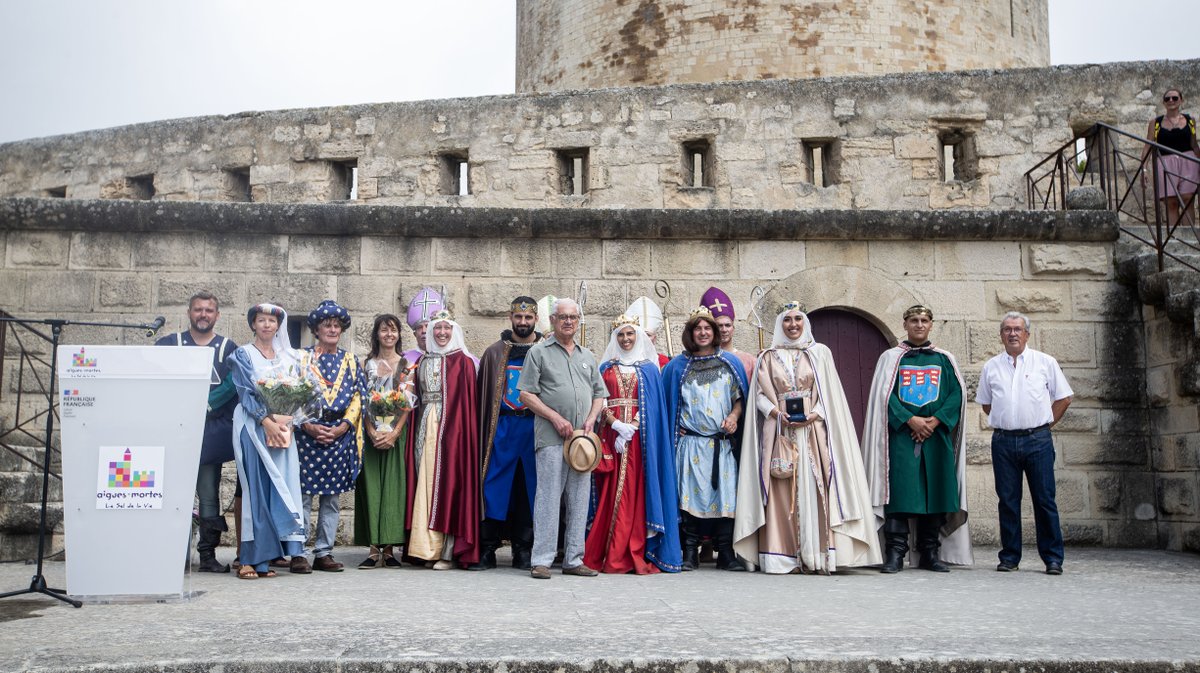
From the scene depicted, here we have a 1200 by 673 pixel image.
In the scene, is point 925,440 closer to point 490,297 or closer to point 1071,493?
point 1071,493

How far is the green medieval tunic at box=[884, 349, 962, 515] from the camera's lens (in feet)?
22.8

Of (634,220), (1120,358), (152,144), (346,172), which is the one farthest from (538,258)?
(152,144)

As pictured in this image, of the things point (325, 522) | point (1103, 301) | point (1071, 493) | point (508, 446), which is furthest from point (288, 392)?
point (1103, 301)

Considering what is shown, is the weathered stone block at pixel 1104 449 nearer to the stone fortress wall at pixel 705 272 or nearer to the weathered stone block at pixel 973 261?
the stone fortress wall at pixel 705 272

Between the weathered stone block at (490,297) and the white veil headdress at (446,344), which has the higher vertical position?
the weathered stone block at (490,297)

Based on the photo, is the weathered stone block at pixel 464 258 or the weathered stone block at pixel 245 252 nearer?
the weathered stone block at pixel 245 252

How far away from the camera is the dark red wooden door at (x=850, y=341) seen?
8.73m

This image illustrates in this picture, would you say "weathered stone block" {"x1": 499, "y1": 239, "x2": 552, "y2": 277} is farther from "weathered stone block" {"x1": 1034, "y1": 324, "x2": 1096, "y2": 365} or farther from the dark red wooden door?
"weathered stone block" {"x1": 1034, "y1": 324, "x2": 1096, "y2": 365}

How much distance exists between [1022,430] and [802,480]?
1.43 metres

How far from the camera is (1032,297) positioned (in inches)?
343

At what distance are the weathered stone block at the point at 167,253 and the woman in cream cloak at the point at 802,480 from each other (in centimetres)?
440

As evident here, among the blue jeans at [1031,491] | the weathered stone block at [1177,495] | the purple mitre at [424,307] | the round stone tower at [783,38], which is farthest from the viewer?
the round stone tower at [783,38]

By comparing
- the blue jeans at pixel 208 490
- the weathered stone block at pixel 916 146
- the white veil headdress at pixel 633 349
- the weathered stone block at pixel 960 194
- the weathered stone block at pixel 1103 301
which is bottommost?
the blue jeans at pixel 208 490

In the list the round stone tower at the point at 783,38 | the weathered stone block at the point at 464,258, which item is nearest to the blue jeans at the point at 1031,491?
the weathered stone block at the point at 464,258
